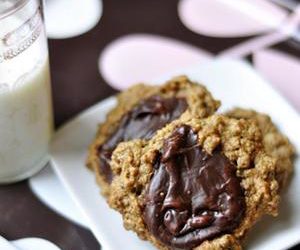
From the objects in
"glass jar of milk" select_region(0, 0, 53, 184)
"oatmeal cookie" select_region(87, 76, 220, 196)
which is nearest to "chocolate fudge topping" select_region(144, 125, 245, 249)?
"oatmeal cookie" select_region(87, 76, 220, 196)

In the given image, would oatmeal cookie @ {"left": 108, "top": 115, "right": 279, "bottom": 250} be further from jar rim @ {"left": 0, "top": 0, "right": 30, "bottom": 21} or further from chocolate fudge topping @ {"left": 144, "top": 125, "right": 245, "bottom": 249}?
jar rim @ {"left": 0, "top": 0, "right": 30, "bottom": 21}

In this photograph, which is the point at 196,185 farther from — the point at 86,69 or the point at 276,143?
the point at 86,69

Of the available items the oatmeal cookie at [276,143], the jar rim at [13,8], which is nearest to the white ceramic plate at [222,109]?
the oatmeal cookie at [276,143]

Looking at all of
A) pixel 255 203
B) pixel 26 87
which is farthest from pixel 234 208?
pixel 26 87

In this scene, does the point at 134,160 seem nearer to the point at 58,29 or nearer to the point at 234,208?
the point at 234,208

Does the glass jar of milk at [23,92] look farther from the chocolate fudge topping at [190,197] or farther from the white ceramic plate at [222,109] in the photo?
the chocolate fudge topping at [190,197]

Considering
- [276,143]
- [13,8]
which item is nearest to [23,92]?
[13,8]

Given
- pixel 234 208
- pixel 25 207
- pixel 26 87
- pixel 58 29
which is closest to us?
pixel 234 208
